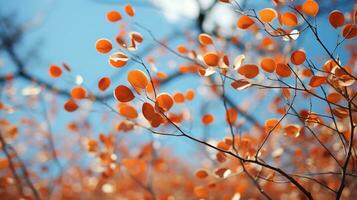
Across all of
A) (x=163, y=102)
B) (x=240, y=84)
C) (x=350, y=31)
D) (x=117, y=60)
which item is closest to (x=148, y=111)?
(x=163, y=102)

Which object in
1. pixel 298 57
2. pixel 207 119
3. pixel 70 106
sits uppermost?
pixel 298 57

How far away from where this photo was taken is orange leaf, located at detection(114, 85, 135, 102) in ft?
3.03

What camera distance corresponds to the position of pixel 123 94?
93 cm

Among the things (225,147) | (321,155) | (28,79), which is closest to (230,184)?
(321,155)

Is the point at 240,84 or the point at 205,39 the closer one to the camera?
the point at 240,84

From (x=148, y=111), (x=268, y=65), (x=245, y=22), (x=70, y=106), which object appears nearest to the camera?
(x=148, y=111)

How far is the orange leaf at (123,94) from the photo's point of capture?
92 cm

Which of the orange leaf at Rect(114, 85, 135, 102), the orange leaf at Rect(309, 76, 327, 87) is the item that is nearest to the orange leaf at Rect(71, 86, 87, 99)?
the orange leaf at Rect(114, 85, 135, 102)

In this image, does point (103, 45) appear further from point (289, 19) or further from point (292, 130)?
point (292, 130)

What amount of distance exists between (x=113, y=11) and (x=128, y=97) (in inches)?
23.3

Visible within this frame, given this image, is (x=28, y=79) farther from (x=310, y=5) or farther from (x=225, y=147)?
(x=310, y=5)

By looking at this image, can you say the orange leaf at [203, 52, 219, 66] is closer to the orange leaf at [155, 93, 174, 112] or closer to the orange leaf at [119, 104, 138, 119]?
the orange leaf at [155, 93, 174, 112]

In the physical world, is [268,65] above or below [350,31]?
below

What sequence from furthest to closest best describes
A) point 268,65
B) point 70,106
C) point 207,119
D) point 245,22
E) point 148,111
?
point 207,119 → point 70,106 → point 245,22 → point 268,65 → point 148,111
